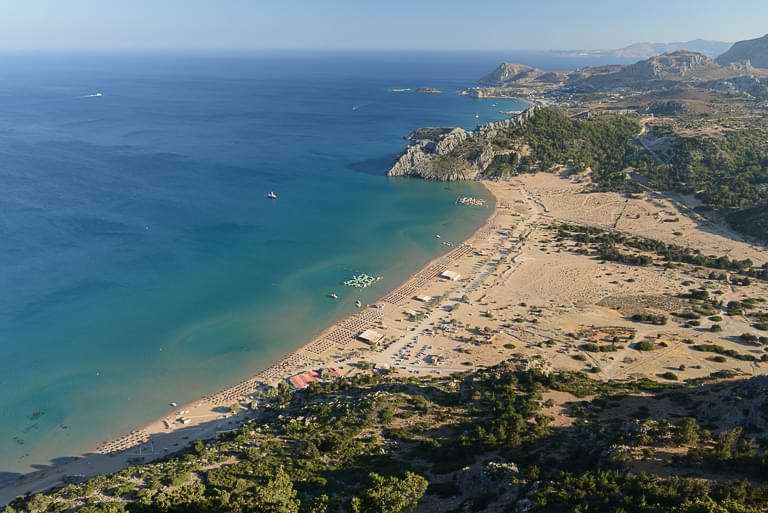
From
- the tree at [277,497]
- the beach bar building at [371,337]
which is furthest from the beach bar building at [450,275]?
the tree at [277,497]

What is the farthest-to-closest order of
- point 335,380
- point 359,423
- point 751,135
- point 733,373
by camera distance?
1. point 751,135
2. point 335,380
3. point 733,373
4. point 359,423

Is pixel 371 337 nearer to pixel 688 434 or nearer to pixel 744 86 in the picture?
pixel 688 434

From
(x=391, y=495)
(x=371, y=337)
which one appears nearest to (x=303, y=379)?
(x=371, y=337)

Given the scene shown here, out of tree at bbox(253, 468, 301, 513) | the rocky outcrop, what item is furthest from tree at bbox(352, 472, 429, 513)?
the rocky outcrop

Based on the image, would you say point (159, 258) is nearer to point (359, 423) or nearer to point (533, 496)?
point (359, 423)

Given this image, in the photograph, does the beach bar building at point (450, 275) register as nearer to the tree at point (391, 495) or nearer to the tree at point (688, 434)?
the tree at point (688, 434)

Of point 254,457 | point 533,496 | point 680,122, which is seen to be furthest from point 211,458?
point 680,122
